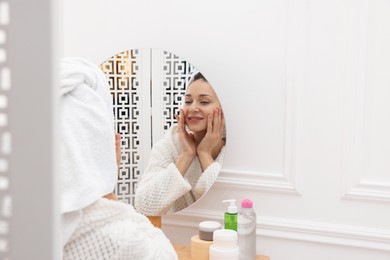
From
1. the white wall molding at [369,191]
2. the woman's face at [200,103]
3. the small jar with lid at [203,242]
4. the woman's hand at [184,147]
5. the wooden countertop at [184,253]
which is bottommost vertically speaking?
the wooden countertop at [184,253]

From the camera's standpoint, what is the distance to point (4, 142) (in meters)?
0.25

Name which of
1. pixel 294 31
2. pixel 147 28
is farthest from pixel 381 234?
pixel 147 28

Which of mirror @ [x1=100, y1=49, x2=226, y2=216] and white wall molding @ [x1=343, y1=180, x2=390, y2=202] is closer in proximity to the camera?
white wall molding @ [x1=343, y1=180, x2=390, y2=202]

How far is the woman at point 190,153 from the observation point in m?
1.58

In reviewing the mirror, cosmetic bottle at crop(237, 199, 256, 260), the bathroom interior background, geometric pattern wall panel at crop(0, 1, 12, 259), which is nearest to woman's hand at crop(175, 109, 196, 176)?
the mirror

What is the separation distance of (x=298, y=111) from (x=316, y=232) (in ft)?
1.39

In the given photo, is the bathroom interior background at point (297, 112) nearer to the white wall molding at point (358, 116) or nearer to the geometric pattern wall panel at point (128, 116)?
the white wall molding at point (358, 116)

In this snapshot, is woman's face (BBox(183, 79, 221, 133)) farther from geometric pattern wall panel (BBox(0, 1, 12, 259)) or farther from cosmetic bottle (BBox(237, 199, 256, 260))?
geometric pattern wall panel (BBox(0, 1, 12, 259))

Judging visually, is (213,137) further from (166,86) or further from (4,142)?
(4,142)

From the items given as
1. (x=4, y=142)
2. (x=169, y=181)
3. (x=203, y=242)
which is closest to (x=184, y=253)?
(x=203, y=242)

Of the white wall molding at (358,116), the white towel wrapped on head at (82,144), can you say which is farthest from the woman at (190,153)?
the white towel wrapped on head at (82,144)

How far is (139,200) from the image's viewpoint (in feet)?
5.40

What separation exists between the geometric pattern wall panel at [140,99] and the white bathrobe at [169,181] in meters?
0.03

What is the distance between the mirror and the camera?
159cm
